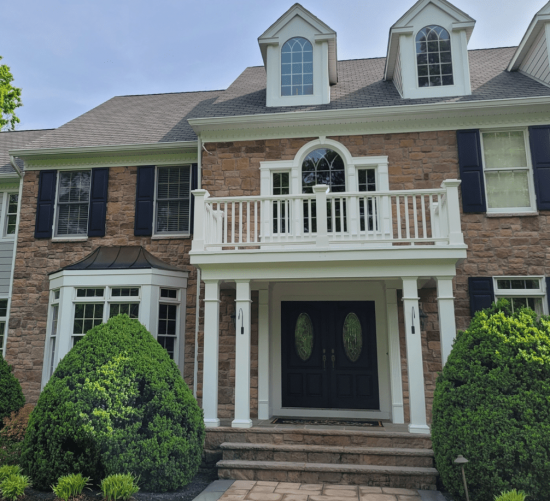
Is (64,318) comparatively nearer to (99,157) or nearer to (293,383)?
(99,157)

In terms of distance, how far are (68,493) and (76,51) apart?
330 inches

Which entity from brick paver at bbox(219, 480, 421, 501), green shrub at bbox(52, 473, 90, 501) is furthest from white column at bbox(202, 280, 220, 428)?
green shrub at bbox(52, 473, 90, 501)

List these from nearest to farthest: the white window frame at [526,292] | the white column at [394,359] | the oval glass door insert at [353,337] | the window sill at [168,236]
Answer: the white column at [394,359] → the white window frame at [526,292] → the oval glass door insert at [353,337] → the window sill at [168,236]

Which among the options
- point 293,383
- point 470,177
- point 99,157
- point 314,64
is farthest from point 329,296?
point 99,157

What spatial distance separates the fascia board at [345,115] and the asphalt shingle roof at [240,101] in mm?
507

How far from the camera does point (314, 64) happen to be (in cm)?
995

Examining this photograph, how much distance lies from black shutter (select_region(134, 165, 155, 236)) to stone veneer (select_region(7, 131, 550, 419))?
0.18 metres

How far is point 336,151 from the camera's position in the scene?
9148 millimetres

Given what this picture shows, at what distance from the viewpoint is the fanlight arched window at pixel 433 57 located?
9.63 metres

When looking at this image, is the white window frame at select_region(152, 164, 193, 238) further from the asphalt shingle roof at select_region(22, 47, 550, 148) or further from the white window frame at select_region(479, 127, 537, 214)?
the white window frame at select_region(479, 127, 537, 214)

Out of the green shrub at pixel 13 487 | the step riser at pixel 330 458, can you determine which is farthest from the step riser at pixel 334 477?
the green shrub at pixel 13 487

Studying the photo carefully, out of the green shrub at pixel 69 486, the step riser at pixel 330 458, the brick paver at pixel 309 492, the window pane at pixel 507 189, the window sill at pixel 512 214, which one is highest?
the window pane at pixel 507 189

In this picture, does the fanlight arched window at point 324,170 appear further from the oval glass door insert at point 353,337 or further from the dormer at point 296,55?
the oval glass door insert at point 353,337

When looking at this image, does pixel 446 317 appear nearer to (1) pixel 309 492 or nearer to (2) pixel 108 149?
(1) pixel 309 492
